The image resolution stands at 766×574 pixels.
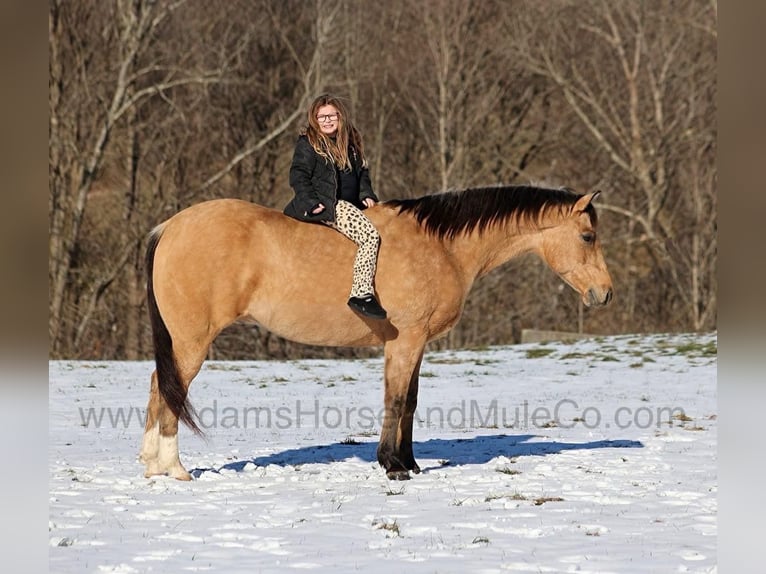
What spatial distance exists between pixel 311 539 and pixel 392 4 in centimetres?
2082

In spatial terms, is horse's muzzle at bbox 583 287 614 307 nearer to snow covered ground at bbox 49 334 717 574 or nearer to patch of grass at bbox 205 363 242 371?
snow covered ground at bbox 49 334 717 574

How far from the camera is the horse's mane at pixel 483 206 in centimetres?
671

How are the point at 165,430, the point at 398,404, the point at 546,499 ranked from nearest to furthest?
the point at 546,499 → the point at 165,430 → the point at 398,404

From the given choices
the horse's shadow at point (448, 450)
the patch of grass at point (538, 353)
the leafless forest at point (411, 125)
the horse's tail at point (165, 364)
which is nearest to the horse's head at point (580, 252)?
the horse's shadow at point (448, 450)

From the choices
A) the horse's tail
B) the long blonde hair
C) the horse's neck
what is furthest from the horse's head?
the horse's tail

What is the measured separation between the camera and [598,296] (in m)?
6.76

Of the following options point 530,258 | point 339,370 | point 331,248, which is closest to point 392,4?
point 530,258

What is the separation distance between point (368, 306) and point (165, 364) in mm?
1479

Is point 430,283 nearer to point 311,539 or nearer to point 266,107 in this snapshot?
point 311,539

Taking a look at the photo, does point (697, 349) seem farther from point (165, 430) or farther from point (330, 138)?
point (165, 430)

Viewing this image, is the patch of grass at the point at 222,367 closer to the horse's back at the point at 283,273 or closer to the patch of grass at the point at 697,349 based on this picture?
the patch of grass at the point at 697,349

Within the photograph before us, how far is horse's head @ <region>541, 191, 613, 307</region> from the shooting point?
22.2ft

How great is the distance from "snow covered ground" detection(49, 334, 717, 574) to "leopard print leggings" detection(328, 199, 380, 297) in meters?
1.40

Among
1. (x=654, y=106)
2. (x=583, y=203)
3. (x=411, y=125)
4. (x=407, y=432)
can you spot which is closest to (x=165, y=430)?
(x=407, y=432)
